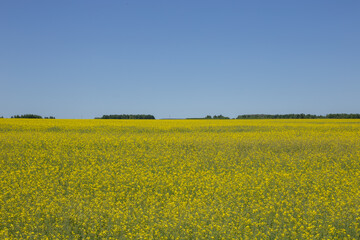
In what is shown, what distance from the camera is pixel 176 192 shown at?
859 centimetres

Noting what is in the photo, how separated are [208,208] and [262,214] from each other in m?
1.37

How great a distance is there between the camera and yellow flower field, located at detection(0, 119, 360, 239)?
21.4ft

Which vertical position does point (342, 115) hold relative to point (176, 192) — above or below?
above

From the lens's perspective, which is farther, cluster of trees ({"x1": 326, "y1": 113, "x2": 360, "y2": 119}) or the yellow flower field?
cluster of trees ({"x1": 326, "y1": 113, "x2": 360, "y2": 119})

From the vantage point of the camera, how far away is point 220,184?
942cm

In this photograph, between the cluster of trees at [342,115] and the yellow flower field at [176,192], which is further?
the cluster of trees at [342,115]

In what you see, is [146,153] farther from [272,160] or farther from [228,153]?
[272,160]

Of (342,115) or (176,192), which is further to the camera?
(342,115)

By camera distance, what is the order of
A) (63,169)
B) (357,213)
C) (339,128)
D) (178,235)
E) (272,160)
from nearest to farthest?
(178,235)
(357,213)
(63,169)
(272,160)
(339,128)

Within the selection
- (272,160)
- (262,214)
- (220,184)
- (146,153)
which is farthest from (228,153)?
(262,214)

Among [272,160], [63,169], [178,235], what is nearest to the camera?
[178,235]

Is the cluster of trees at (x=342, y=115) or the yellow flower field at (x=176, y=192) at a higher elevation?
the cluster of trees at (x=342, y=115)

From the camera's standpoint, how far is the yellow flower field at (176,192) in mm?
6520

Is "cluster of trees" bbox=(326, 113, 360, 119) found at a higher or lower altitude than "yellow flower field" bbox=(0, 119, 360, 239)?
higher
